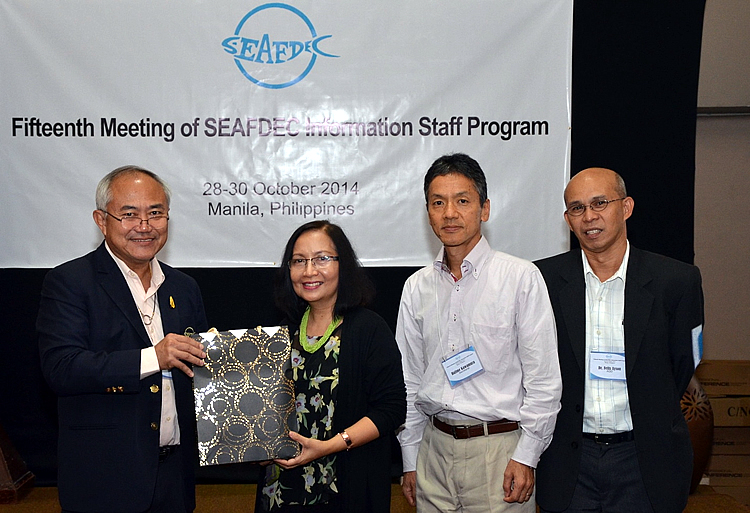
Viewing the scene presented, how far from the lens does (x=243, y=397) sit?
1.98 meters

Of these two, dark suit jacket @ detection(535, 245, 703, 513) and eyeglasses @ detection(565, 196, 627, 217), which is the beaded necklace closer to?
dark suit jacket @ detection(535, 245, 703, 513)

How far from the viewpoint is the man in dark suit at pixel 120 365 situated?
199cm

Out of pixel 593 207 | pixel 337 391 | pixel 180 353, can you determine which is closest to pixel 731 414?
pixel 593 207

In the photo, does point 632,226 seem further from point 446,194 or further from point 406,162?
point 446,194

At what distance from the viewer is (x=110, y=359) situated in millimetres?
1985

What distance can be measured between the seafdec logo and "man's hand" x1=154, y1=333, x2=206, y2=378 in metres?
2.28

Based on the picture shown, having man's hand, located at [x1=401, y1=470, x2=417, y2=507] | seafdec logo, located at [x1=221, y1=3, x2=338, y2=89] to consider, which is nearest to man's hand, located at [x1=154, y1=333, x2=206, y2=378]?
man's hand, located at [x1=401, y1=470, x2=417, y2=507]

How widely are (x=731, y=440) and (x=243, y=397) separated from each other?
5.09m

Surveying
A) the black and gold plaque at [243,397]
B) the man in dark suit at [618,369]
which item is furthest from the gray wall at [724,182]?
the black and gold plaque at [243,397]

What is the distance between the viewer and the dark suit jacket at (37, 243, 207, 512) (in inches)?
78.1

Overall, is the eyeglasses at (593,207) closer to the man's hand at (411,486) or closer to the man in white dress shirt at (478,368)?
the man in white dress shirt at (478,368)

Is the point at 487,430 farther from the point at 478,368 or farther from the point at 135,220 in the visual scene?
the point at 135,220

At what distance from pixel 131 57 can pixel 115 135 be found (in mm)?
459

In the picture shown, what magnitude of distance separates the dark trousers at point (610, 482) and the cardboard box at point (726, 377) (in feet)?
14.1
